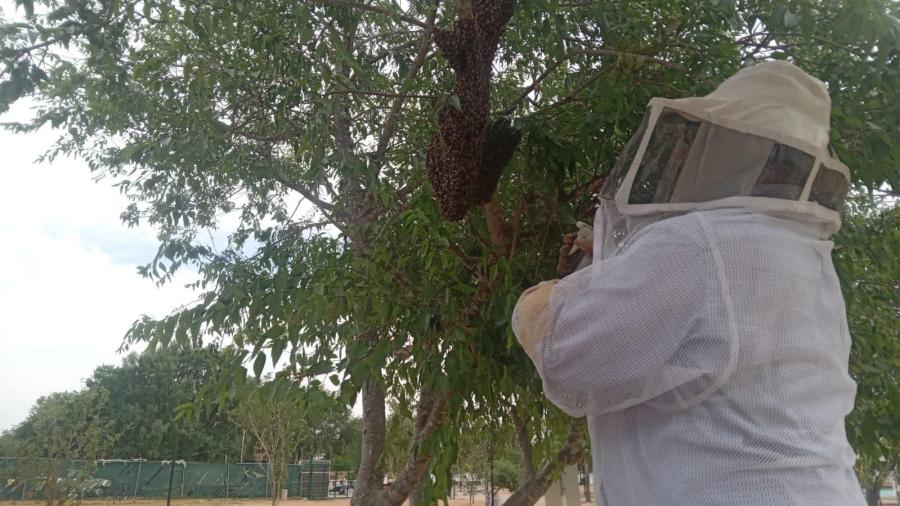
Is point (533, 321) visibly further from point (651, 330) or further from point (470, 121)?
point (470, 121)

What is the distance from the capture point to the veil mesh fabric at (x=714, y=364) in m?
0.97

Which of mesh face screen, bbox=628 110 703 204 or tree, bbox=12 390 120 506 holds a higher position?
mesh face screen, bbox=628 110 703 204

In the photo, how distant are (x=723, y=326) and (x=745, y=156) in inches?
16.1

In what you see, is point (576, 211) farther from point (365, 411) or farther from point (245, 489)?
point (245, 489)

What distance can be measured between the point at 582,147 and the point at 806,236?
1.38 metres

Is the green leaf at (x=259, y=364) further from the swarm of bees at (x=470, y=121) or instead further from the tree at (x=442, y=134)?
the swarm of bees at (x=470, y=121)

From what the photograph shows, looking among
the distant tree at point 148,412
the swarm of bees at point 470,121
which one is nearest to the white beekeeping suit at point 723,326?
the swarm of bees at point 470,121

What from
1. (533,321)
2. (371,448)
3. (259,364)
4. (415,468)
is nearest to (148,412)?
(371,448)

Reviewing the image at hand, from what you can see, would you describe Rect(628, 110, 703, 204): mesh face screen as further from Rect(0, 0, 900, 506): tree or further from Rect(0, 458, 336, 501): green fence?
Rect(0, 458, 336, 501): green fence

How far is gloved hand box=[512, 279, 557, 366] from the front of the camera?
3.80 feet

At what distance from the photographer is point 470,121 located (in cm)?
192

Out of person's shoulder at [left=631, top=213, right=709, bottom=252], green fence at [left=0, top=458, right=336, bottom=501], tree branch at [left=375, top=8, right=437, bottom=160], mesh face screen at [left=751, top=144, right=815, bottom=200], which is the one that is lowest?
green fence at [left=0, top=458, right=336, bottom=501]

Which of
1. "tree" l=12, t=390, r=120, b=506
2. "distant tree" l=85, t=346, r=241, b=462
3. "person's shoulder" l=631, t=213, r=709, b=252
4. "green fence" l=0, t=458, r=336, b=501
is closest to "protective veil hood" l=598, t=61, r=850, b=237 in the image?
"person's shoulder" l=631, t=213, r=709, b=252

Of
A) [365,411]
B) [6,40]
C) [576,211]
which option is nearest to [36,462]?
[365,411]
